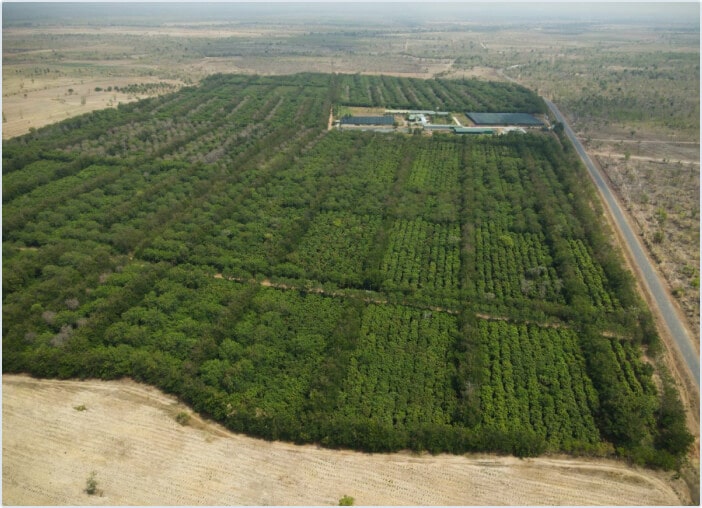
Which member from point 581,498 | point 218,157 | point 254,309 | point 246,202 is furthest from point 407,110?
point 581,498

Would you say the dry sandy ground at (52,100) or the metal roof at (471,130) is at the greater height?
the dry sandy ground at (52,100)

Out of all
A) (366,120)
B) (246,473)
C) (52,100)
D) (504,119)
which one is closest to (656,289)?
(246,473)

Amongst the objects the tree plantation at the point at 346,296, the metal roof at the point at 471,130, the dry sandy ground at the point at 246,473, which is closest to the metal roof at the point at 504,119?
the metal roof at the point at 471,130

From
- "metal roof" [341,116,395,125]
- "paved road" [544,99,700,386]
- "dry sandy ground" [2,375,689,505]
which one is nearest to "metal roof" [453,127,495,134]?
"metal roof" [341,116,395,125]

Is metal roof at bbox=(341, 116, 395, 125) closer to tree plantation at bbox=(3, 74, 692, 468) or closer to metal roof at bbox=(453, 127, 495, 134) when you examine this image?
metal roof at bbox=(453, 127, 495, 134)

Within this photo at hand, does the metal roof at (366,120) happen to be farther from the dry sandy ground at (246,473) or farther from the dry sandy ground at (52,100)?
the dry sandy ground at (246,473)
